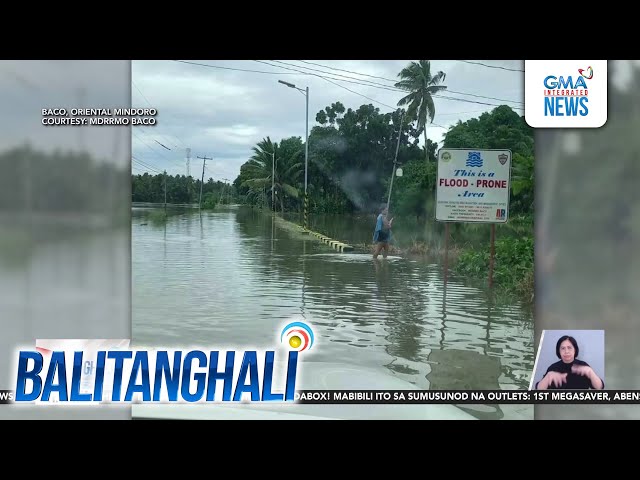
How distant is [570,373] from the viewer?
14.9 feet

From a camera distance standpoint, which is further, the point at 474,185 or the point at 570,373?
the point at 474,185

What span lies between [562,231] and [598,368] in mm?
1090

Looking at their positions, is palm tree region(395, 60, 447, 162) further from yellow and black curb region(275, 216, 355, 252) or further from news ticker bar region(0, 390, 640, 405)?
yellow and black curb region(275, 216, 355, 252)

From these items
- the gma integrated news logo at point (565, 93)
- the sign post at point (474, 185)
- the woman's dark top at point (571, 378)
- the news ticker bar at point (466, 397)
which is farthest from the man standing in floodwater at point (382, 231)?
the woman's dark top at point (571, 378)

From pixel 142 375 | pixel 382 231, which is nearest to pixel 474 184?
pixel 382 231

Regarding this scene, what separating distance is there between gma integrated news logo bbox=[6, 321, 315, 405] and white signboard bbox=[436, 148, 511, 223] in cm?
189

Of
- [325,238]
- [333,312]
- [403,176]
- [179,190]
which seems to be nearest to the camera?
[333,312]

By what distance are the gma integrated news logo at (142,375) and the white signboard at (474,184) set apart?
1.89 metres

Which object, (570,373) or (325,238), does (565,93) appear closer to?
(570,373)

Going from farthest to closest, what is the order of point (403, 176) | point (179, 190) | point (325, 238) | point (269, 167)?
point (325, 238), point (269, 167), point (403, 176), point (179, 190)

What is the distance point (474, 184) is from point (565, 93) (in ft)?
3.15

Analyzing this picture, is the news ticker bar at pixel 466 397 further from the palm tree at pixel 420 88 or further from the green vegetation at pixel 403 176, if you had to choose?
the palm tree at pixel 420 88

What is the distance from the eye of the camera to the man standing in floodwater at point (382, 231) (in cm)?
584

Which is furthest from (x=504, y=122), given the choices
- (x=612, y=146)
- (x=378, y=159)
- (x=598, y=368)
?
(x=598, y=368)
